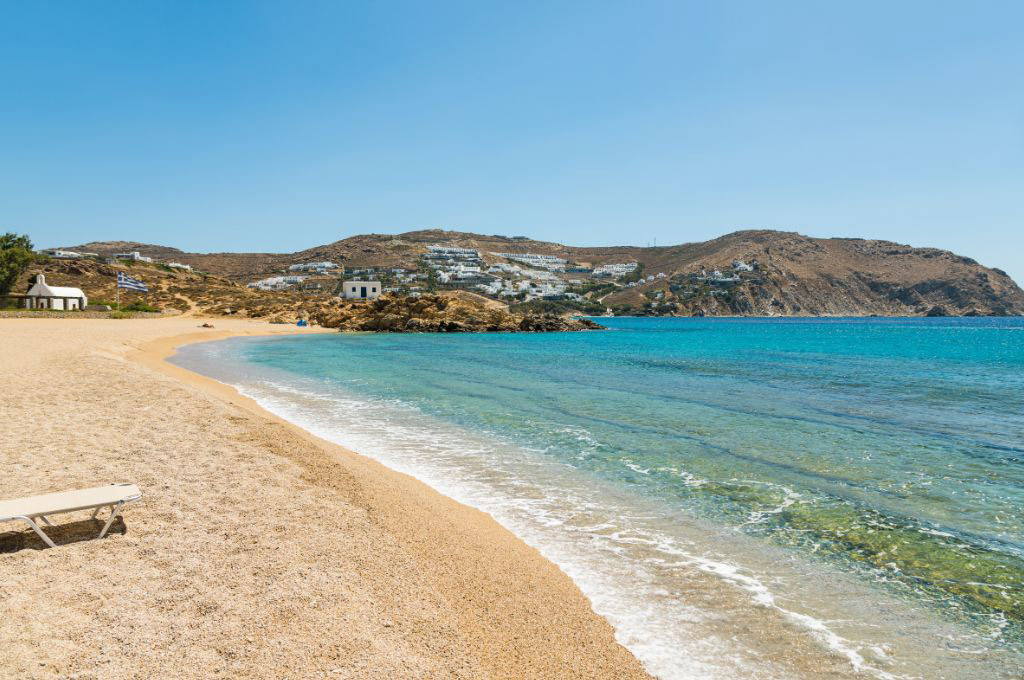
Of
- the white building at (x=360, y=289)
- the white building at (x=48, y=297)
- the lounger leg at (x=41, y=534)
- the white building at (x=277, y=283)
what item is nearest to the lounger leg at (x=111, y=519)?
the lounger leg at (x=41, y=534)

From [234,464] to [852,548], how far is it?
8.47 meters

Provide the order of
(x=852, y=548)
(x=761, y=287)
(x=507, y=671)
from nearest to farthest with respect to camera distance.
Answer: (x=507, y=671) → (x=852, y=548) → (x=761, y=287)

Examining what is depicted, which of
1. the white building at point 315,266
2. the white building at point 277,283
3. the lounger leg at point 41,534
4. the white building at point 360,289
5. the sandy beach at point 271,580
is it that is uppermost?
the white building at point 315,266

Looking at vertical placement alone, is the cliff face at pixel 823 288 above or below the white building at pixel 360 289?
above

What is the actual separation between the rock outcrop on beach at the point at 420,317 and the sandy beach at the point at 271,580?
5736 centimetres

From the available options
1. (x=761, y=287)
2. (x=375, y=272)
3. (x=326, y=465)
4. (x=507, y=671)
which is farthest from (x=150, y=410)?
(x=761, y=287)

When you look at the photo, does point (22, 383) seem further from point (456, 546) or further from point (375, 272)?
point (375, 272)

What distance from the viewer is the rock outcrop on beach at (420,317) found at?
218ft

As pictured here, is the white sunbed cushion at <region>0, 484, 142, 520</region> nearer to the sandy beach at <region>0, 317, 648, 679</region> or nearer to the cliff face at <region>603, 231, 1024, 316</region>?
the sandy beach at <region>0, 317, 648, 679</region>

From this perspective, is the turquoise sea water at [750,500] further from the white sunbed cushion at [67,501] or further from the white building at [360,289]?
the white building at [360,289]

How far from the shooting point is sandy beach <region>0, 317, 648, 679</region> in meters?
3.90

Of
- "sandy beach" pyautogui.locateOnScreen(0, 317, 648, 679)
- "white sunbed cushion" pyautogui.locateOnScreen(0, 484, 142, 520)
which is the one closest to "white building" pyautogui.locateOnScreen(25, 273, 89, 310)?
"sandy beach" pyautogui.locateOnScreen(0, 317, 648, 679)

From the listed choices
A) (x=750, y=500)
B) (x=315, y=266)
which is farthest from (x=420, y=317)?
(x=315, y=266)

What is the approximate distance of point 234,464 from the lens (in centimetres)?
861
